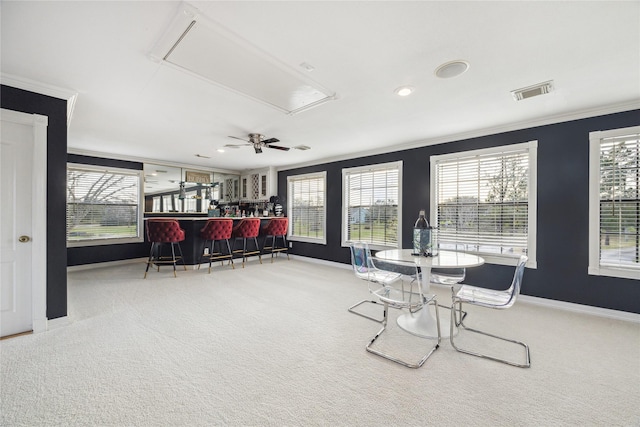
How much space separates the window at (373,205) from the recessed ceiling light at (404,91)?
228 centimetres

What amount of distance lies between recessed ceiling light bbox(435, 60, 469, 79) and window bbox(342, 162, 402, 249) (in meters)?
2.60

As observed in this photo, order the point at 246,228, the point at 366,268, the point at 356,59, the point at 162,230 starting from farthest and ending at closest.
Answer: the point at 246,228 < the point at 162,230 < the point at 366,268 < the point at 356,59

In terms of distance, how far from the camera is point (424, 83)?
8.18 ft

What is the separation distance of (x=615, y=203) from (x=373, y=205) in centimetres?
329

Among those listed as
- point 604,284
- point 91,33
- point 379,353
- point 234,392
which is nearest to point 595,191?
point 604,284

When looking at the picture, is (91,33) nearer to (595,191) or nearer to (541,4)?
(541,4)

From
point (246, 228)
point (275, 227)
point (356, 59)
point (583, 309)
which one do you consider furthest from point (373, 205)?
point (356, 59)

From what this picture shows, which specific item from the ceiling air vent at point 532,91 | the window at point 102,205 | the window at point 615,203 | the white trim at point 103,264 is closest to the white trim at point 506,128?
the window at point 615,203

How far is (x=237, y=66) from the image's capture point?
7.24 feet

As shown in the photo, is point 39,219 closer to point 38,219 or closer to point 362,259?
point 38,219

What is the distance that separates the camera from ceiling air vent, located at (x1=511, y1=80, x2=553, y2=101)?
251 cm

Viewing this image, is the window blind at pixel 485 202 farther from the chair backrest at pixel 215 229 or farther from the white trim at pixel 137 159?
A: the white trim at pixel 137 159

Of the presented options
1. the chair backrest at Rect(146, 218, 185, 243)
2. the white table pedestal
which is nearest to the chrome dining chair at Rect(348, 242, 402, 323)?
the white table pedestal

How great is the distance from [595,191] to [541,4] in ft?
8.84
